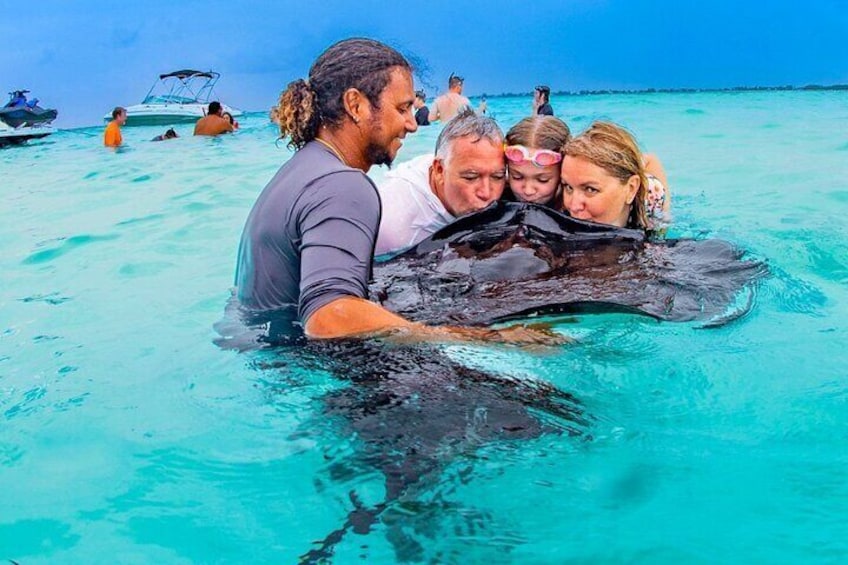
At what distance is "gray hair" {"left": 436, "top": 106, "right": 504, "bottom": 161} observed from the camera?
4.91 meters

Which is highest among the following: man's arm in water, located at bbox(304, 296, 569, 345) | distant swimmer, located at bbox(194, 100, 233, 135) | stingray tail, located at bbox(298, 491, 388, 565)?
distant swimmer, located at bbox(194, 100, 233, 135)

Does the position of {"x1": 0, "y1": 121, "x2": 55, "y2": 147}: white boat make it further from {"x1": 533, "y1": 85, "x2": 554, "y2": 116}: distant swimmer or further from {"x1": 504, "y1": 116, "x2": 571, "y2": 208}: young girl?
{"x1": 504, "y1": 116, "x2": 571, "y2": 208}: young girl

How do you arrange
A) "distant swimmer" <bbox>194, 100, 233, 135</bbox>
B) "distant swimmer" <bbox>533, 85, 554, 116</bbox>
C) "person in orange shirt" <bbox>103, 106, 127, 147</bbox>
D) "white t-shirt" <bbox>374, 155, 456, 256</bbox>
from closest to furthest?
"white t-shirt" <bbox>374, 155, 456, 256</bbox>, "distant swimmer" <bbox>533, 85, 554, 116</bbox>, "person in orange shirt" <bbox>103, 106, 127, 147</bbox>, "distant swimmer" <bbox>194, 100, 233, 135</bbox>

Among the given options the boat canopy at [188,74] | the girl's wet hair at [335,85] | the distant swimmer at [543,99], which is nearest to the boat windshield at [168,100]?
the boat canopy at [188,74]

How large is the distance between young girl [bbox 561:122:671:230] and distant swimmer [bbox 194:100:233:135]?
19789 mm

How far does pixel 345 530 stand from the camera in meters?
2.55

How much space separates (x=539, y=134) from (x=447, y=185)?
2.35ft

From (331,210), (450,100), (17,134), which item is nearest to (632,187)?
(331,210)

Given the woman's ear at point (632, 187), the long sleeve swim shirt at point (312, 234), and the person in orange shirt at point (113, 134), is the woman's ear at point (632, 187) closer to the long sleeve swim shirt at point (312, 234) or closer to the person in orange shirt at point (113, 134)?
the long sleeve swim shirt at point (312, 234)

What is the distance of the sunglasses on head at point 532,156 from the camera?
16.1 ft

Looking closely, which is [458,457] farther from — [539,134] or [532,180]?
[539,134]

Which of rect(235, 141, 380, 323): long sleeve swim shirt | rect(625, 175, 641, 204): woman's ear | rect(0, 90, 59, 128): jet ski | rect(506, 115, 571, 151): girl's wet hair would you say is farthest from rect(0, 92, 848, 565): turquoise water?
rect(0, 90, 59, 128): jet ski

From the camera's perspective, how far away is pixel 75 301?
19.9 ft

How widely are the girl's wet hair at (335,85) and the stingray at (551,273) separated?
979 mm
